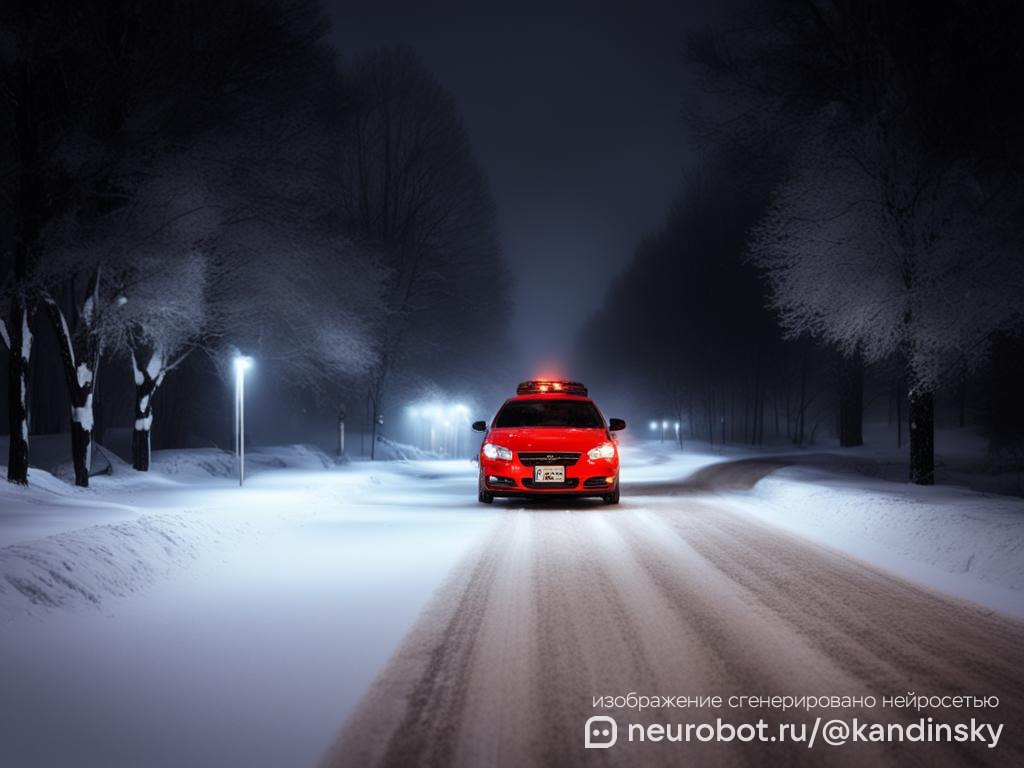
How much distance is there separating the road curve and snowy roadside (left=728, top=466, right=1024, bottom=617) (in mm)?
575

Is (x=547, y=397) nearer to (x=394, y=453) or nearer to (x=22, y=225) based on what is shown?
(x=22, y=225)

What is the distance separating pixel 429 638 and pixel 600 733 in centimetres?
196

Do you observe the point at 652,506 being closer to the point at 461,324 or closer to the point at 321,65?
the point at 321,65

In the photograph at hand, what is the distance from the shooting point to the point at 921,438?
55.6 ft

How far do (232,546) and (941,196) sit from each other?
45.2 feet

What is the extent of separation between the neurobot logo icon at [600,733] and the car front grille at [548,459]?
30.9ft

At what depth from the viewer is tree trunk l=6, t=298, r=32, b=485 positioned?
1492 centimetres

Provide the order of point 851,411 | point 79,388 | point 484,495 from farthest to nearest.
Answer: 1. point 851,411
2. point 79,388
3. point 484,495

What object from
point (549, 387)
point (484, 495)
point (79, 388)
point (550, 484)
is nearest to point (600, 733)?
point (550, 484)

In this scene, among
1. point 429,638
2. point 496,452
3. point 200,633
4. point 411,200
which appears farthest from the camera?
point 411,200

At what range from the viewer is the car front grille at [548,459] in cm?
→ 1341

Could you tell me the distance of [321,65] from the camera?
63.7 feet

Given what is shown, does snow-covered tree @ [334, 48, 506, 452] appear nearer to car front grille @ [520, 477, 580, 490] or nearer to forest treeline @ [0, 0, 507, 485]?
forest treeline @ [0, 0, 507, 485]

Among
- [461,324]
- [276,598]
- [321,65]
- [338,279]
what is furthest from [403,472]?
[276,598]
